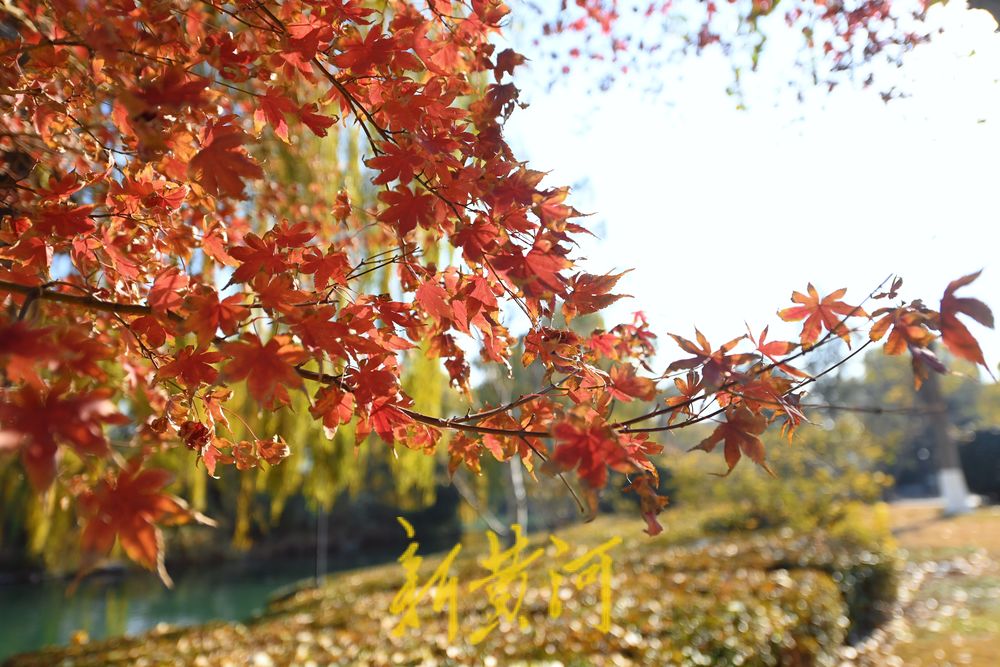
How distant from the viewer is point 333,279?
98 centimetres

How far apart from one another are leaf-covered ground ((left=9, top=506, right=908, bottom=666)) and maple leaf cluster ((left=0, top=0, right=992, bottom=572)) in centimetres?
169

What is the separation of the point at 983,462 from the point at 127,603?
16.0 metres

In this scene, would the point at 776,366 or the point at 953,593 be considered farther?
the point at 953,593

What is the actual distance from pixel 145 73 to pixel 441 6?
481mm

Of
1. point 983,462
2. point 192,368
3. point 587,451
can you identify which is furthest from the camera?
point 983,462

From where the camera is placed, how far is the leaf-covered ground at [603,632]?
8.05 feet

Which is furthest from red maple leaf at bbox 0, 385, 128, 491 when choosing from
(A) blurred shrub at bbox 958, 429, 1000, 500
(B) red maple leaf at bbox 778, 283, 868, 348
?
(A) blurred shrub at bbox 958, 429, 1000, 500

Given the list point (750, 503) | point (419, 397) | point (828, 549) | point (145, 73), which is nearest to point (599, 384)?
point (145, 73)

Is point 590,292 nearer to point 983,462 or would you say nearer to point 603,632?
point 603,632

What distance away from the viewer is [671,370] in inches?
30.7

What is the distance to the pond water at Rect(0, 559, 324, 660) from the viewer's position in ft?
24.8

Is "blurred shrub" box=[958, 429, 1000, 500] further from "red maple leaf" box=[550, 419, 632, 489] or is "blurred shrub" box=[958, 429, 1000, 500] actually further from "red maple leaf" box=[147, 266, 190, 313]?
"red maple leaf" box=[147, 266, 190, 313]

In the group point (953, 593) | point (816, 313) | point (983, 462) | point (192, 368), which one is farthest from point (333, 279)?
point (983, 462)

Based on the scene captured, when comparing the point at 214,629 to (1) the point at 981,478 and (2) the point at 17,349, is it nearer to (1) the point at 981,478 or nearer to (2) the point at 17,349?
(2) the point at 17,349
